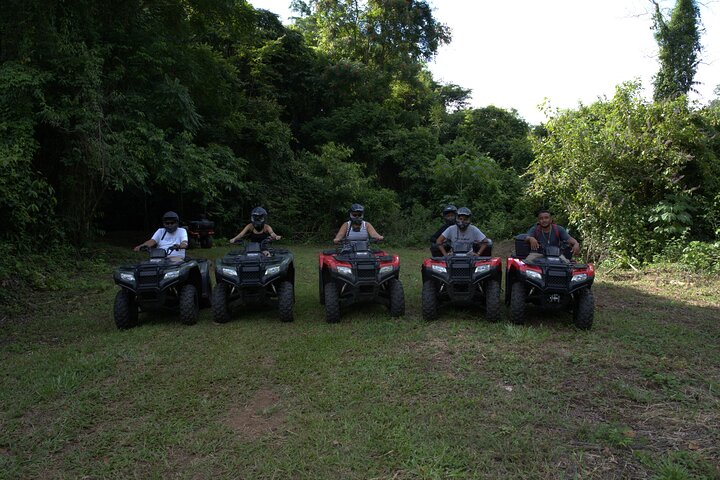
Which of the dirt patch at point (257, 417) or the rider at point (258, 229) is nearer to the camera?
the dirt patch at point (257, 417)

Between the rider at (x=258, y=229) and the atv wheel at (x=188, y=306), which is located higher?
the rider at (x=258, y=229)

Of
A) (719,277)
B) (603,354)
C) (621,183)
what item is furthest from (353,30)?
(603,354)

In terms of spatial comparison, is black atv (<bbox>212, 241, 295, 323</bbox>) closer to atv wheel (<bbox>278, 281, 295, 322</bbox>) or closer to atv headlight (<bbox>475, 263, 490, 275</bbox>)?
atv wheel (<bbox>278, 281, 295, 322</bbox>)

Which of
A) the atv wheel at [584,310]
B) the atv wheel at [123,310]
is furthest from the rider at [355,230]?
the atv wheel at [123,310]

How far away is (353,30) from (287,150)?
30.1 feet

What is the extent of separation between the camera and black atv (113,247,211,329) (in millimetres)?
5766

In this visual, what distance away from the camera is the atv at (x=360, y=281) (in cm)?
592

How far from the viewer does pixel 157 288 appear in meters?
5.75

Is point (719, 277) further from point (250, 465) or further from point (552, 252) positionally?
point (250, 465)

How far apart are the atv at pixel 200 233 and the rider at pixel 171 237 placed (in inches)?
378

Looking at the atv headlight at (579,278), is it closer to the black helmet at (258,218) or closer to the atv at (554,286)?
the atv at (554,286)

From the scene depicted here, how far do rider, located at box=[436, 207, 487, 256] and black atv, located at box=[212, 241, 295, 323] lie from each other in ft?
7.01

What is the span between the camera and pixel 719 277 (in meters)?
8.45

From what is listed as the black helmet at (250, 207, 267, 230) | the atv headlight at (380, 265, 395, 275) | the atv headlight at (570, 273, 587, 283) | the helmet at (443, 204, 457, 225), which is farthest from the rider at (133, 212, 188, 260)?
the atv headlight at (570, 273, 587, 283)
